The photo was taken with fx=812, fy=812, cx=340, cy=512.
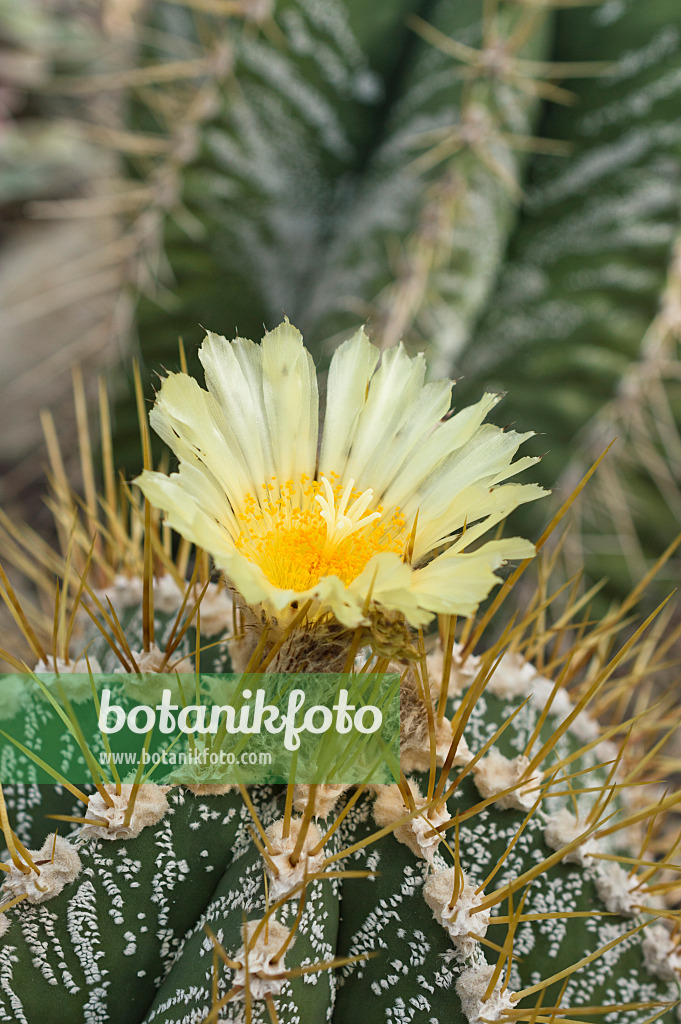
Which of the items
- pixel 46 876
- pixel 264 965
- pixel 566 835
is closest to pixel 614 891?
pixel 566 835

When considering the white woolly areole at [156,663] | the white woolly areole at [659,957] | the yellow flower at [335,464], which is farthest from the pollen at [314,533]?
the white woolly areole at [659,957]

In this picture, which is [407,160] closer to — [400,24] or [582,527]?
[400,24]

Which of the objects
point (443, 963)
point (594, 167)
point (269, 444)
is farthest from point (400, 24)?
point (443, 963)

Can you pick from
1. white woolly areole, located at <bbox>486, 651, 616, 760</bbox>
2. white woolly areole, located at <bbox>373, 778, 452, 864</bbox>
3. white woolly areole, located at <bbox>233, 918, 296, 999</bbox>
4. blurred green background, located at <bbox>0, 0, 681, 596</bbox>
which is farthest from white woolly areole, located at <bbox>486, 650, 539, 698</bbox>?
blurred green background, located at <bbox>0, 0, 681, 596</bbox>

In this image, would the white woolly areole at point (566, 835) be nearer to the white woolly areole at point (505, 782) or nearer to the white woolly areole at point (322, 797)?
the white woolly areole at point (505, 782)

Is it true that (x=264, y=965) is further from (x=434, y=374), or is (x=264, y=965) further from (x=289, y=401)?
(x=434, y=374)
